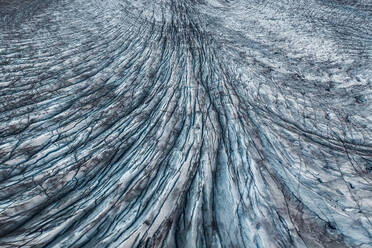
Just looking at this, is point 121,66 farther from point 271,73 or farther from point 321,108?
point 321,108

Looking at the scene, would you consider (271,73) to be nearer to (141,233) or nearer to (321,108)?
(321,108)

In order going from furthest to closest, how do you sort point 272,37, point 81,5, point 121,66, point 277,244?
point 81,5, point 272,37, point 121,66, point 277,244

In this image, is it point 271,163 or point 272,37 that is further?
point 272,37

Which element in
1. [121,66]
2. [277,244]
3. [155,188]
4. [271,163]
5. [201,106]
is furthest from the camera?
[121,66]

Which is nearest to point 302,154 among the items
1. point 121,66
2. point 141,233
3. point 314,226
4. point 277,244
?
point 314,226

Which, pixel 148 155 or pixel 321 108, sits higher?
pixel 321 108

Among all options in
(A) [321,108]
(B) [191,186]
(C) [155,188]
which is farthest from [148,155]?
(A) [321,108]

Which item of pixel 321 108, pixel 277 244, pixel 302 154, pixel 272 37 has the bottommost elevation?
pixel 277 244
